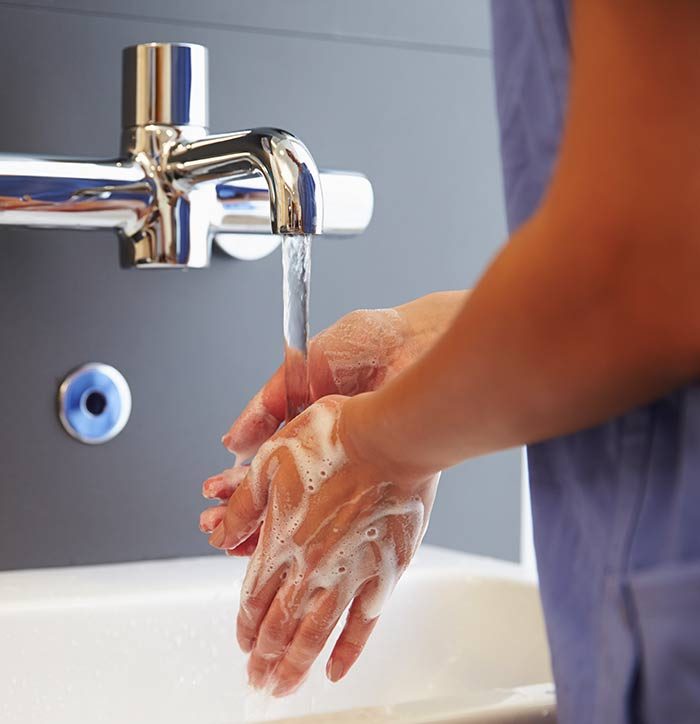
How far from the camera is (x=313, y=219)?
66 cm

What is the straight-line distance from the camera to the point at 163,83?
0.75m

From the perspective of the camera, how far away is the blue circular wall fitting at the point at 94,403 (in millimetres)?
833

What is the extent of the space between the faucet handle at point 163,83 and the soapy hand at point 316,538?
0.29 meters

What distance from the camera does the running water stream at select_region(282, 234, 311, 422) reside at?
0.65 meters

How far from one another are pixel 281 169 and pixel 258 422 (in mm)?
143

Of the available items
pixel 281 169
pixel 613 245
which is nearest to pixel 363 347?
pixel 281 169

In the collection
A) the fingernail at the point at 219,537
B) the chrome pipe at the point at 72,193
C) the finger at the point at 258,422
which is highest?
the chrome pipe at the point at 72,193

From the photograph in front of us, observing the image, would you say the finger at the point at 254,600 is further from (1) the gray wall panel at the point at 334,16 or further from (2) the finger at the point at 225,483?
(1) the gray wall panel at the point at 334,16

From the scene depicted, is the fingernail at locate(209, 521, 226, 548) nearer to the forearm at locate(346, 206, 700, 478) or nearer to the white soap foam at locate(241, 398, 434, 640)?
the white soap foam at locate(241, 398, 434, 640)

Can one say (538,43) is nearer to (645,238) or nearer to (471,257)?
(645,238)

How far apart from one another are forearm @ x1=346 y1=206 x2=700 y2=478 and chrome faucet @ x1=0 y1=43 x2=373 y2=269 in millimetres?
312

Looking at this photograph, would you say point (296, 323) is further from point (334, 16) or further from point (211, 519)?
point (334, 16)

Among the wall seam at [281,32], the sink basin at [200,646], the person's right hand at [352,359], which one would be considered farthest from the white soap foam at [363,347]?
the wall seam at [281,32]

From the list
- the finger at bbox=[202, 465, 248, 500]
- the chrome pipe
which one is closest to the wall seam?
the chrome pipe
